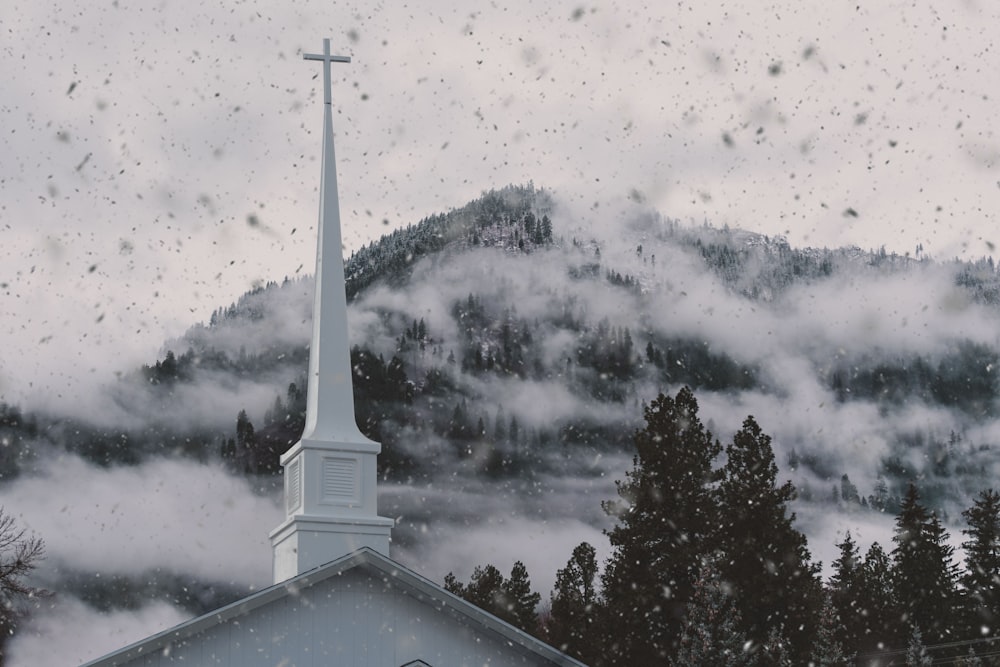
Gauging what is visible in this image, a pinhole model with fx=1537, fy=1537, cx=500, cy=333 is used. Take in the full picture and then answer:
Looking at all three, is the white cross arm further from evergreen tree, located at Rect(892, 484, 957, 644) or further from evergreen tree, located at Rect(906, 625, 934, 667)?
evergreen tree, located at Rect(892, 484, 957, 644)

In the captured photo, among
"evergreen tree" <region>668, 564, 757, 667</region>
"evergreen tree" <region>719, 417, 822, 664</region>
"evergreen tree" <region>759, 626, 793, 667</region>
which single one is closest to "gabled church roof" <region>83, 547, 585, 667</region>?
"evergreen tree" <region>668, 564, 757, 667</region>

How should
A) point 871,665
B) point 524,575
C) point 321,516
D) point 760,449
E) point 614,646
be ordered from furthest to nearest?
point 524,575 → point 871,665 → point 760,449 → point 614,646 → point 321,516

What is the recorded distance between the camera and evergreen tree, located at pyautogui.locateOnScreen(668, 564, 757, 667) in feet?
111

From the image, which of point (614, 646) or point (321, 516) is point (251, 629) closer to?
point (321, 516)

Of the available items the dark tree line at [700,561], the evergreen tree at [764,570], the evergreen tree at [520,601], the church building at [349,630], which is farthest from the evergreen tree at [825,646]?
the evergreen tree at [520,601]

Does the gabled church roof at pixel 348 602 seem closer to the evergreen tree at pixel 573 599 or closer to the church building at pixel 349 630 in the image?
the church building at pixel 349 630

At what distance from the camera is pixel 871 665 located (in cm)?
7425

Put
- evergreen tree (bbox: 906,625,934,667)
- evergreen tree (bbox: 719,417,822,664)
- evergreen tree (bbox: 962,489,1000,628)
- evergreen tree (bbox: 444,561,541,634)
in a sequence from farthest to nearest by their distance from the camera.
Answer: evergreen tree (bbox: 444,561,541,634) → evergreen tree (bbox: 962,489,1000,628) → evergreen tree (bbox: 906,625,934,667) → evergreen tree (bbox: 719,417,822,664)

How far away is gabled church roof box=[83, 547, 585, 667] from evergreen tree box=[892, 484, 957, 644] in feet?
170

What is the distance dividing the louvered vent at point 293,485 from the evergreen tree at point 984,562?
48876mm

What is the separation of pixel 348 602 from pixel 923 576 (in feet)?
193

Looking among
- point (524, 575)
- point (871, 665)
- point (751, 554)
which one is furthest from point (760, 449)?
point (524, 575)

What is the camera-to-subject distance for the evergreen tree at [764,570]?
3662 centimetres

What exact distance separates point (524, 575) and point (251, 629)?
67.2 metres
